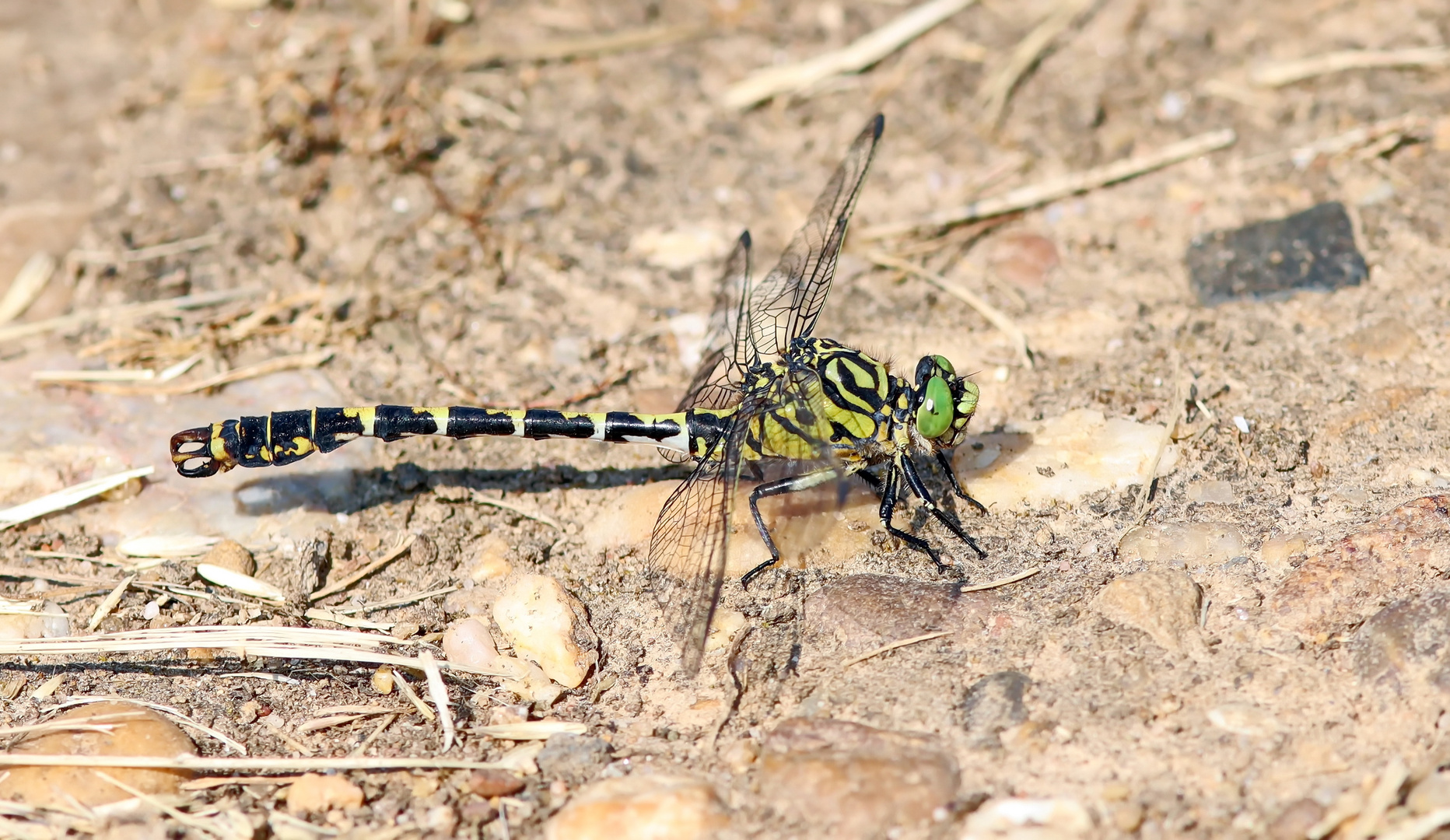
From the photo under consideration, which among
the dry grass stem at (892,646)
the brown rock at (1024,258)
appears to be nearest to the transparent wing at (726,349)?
the brown rock at (1024,258)

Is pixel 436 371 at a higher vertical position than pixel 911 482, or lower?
higher

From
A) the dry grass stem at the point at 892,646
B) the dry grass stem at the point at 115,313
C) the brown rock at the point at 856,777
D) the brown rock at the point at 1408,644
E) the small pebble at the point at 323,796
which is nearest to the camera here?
the brown rock at the point at 856,777

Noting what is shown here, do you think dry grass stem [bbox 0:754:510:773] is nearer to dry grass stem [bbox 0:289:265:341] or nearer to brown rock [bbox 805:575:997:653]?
brown rock [bbox 805:575:997:653]

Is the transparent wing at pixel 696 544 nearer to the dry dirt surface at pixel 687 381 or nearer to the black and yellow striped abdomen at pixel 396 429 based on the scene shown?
the dry dirt surface at pixel 687 381

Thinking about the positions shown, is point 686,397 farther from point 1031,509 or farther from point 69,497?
point 69,497

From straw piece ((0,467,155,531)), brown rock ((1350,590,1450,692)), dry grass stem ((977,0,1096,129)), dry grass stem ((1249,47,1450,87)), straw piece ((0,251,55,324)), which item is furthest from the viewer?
dry grass stem ((977,0,1096,129))

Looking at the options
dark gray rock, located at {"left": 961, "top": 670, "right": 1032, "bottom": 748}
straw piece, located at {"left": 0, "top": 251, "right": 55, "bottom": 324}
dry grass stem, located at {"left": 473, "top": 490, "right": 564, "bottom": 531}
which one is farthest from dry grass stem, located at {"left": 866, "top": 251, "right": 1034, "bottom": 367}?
straw piece, located at {"left": 0, "top": 251, "right": 55, "bottom": 324}

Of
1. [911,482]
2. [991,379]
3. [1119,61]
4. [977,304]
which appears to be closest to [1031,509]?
[911,482]
